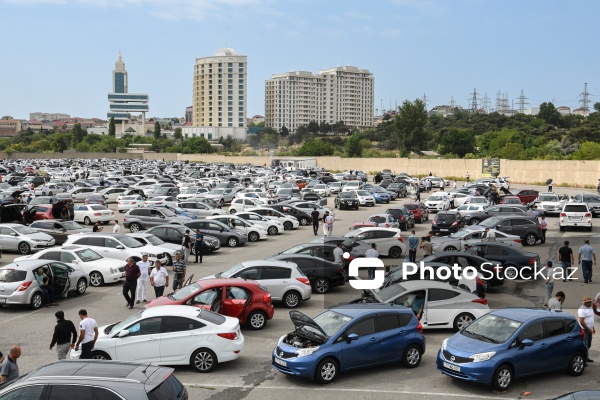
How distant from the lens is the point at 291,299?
61.1ft

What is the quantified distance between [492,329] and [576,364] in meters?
1.82

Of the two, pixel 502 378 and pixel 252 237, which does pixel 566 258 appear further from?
pixel 252 237

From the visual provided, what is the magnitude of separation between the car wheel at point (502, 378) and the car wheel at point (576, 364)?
1.61 meters

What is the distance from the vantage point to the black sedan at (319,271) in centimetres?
2069

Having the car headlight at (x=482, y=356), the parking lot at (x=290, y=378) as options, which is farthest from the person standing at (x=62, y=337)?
the car headlight at (x=482, y=356)

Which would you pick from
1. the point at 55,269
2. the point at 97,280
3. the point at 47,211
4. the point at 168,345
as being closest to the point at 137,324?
the point at 168,345

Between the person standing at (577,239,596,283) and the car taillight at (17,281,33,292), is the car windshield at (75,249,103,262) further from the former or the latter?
the person standing at (577,239,596,283)

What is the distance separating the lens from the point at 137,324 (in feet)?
42.8

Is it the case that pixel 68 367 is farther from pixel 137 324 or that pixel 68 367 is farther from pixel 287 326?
pixel 287 326

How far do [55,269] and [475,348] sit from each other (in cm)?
1318

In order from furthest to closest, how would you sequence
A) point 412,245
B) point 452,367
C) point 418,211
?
point 418,211, point 412,245, point 452,367

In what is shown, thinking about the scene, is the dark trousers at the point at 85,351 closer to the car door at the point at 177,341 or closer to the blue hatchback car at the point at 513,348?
the car door at the point at 177,341

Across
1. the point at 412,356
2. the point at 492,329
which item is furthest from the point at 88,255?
the point at 492,329

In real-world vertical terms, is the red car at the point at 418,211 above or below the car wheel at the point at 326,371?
above
